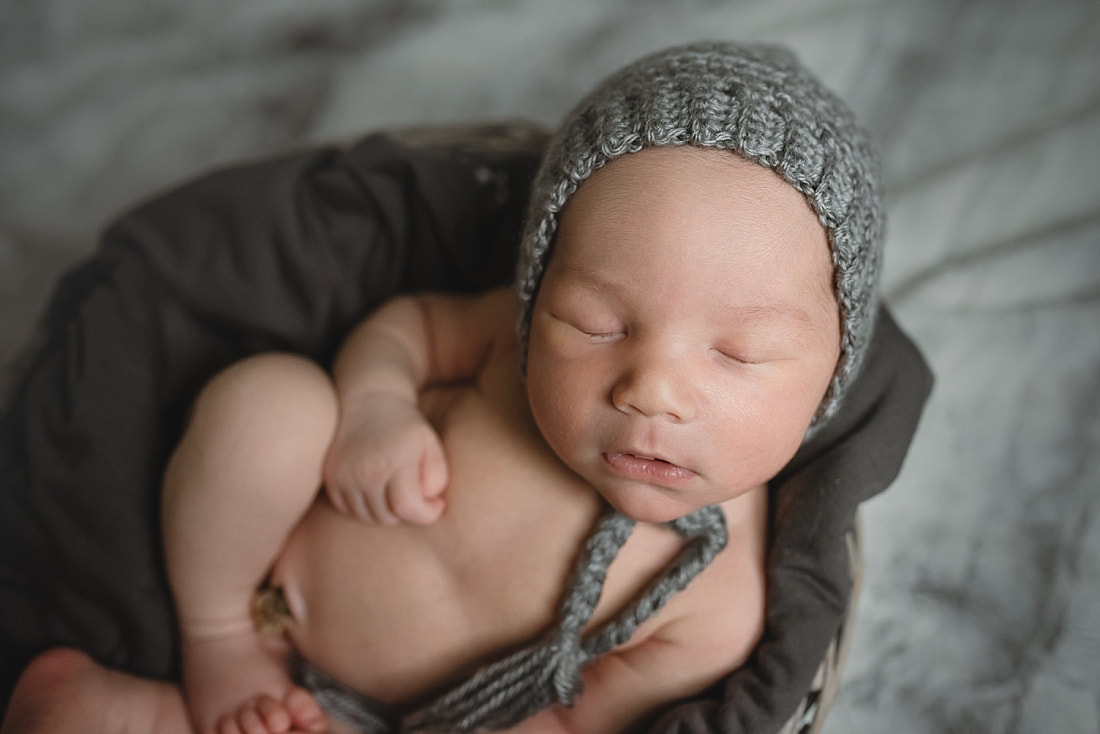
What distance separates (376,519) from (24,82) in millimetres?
1345

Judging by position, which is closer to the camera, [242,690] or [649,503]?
[649,503]

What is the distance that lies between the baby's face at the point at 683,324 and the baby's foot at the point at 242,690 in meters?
0.49

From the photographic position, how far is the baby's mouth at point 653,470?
3.12 feet

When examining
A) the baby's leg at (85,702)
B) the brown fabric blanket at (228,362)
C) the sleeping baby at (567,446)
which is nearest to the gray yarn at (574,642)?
the sleeping baby at (567,446)

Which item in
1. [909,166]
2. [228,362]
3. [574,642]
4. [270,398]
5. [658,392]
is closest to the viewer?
[658,392]

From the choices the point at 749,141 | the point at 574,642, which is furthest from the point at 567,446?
the point at 749,141

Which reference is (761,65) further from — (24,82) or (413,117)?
(24,82)

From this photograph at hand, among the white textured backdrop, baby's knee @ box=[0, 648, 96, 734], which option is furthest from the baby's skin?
the white textured backdrop

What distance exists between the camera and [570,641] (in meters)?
1.07

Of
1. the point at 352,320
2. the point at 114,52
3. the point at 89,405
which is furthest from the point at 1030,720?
the point at 114,52

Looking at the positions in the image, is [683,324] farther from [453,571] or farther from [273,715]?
[273,715]

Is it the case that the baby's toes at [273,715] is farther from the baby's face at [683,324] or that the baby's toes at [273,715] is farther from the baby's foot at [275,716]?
the baby's face at [683,324]

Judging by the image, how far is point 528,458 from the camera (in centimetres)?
114

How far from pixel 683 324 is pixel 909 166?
99cm
